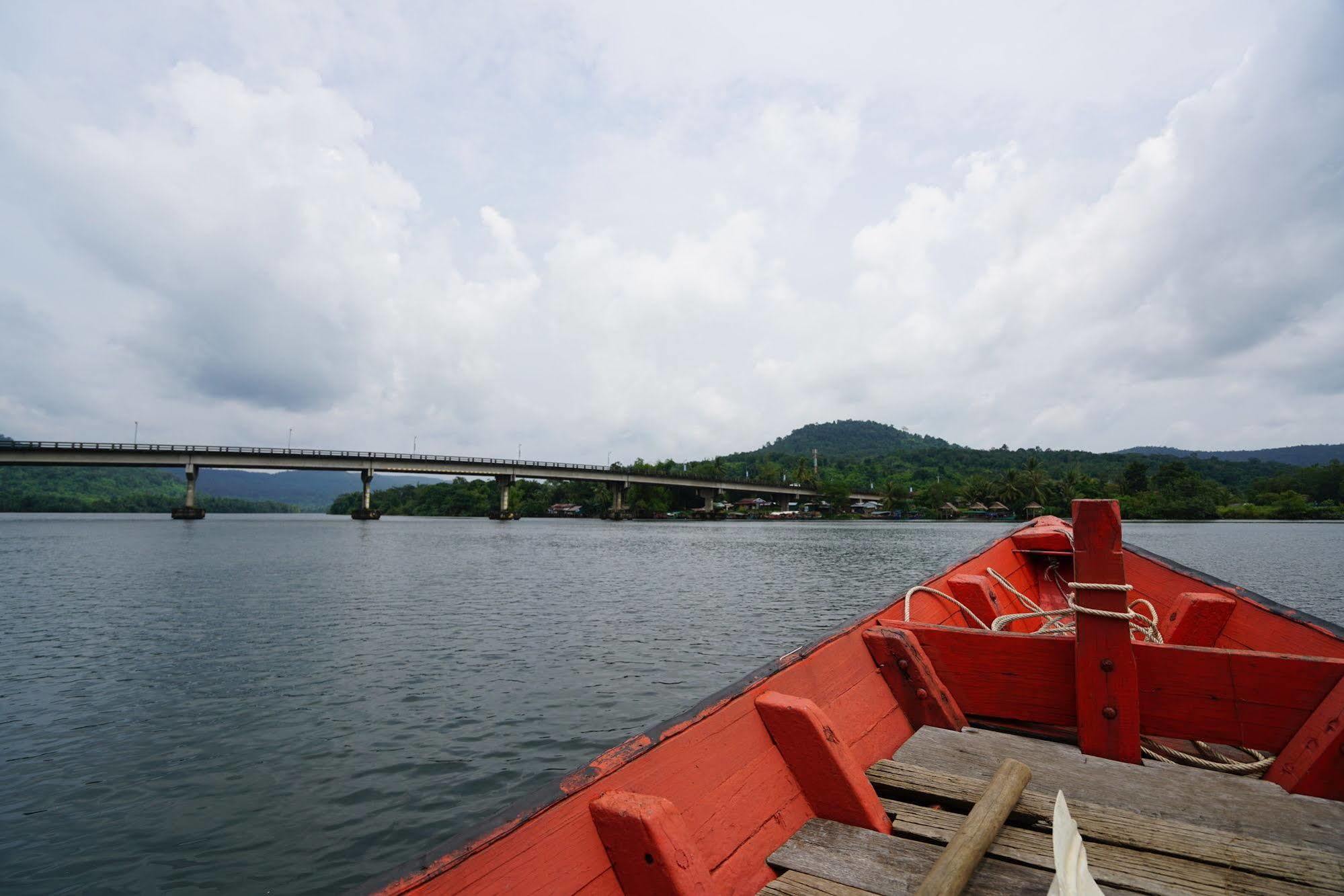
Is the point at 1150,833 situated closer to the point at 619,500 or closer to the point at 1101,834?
the point at 1101,834

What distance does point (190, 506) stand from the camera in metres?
80.5

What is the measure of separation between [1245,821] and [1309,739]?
Result: 0.57 m

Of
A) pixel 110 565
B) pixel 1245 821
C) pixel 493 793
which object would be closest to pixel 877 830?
pixel 1245 821

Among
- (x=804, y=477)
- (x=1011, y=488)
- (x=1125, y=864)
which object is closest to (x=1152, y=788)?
(x=1125, y=864)

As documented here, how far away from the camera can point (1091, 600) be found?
114 inches

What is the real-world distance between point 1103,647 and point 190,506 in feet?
332

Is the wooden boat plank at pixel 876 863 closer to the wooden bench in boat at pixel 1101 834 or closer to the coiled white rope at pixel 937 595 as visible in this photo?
the wooden bench in boat at pixel 1101 834

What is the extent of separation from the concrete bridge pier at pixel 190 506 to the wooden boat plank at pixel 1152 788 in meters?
92.1

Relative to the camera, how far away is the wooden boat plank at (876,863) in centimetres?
192

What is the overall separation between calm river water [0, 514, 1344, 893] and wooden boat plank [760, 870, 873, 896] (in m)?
2.53

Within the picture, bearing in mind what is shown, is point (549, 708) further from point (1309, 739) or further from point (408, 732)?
point (1309, 739)

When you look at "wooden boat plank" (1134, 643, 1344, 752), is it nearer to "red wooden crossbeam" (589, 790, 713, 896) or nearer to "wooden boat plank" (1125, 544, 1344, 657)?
"wooden boat plank" (1125, 544, 1344, 657)

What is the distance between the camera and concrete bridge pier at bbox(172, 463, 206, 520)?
75.4 meters

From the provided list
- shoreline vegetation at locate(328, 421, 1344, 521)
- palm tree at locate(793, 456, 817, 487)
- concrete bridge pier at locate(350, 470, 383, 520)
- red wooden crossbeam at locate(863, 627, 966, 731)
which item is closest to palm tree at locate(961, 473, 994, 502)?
shoreline vegetation at locate(328, 421, 1344, 521)
